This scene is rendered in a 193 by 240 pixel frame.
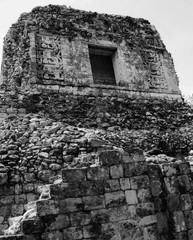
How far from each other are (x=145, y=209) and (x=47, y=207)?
5.22ft

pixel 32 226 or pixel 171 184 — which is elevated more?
pixel 171 184

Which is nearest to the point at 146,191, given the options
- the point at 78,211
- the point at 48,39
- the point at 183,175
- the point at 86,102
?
the point at 183,175

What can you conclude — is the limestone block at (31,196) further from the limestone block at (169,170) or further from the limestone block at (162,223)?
the limestone block at (169,170)

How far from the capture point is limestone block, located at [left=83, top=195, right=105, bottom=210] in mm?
3977

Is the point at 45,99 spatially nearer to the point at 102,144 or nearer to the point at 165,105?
the point at 102,144

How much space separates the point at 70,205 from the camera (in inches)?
153

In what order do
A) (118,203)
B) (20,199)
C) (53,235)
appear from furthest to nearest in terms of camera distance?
(20,199) < (118,203) < (53,235)

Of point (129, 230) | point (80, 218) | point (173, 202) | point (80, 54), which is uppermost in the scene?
point (80, 54)

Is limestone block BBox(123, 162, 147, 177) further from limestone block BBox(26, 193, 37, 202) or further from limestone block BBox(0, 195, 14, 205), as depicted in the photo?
limestone block BBox(0, 195, 14, 205)

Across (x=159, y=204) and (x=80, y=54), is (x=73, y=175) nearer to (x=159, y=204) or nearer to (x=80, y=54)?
(x=159, y=204)

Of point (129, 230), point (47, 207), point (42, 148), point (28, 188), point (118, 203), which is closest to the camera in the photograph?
point (47, 207)

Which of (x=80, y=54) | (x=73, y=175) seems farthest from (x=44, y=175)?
(x=80, y=54)

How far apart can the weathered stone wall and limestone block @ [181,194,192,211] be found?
4794 millimetres

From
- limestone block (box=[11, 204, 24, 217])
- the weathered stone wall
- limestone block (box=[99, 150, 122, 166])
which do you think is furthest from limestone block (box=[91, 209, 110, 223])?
the weathered stone wall
